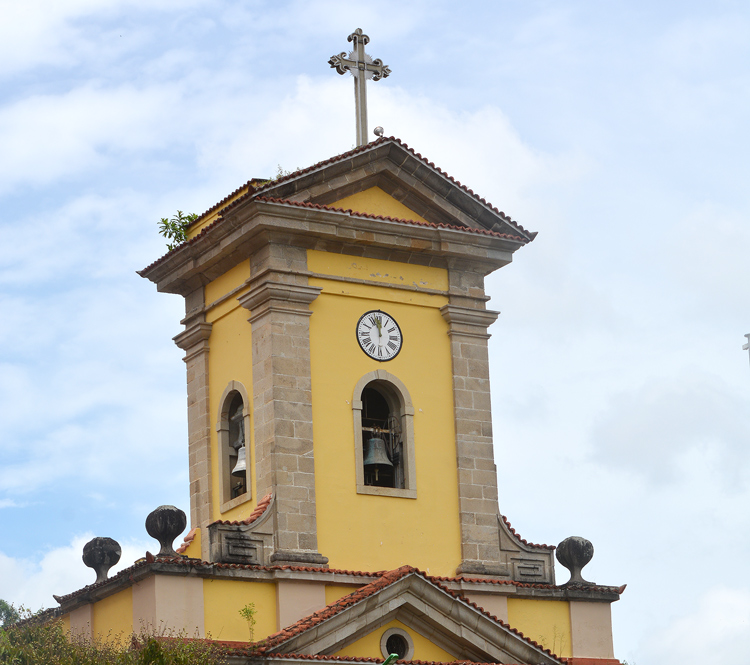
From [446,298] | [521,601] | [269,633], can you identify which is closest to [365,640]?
[269,633]

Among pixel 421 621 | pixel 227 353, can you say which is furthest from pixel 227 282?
pixel 421 621

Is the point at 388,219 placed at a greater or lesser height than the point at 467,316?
greater

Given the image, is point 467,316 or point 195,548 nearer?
point 195,548

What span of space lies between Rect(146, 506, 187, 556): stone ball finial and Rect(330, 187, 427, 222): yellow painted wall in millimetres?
5544

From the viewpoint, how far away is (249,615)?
22.2m

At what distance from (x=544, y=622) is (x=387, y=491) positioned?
288 centimetres

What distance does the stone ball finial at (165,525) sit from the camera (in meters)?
22.0

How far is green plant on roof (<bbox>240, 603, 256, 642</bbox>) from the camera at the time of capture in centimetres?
2222

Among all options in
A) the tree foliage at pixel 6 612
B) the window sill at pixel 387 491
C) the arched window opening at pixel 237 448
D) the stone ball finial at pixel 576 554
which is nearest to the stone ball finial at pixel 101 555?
the arched window opening at pixel 237 448

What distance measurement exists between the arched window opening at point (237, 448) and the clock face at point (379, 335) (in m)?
1.97

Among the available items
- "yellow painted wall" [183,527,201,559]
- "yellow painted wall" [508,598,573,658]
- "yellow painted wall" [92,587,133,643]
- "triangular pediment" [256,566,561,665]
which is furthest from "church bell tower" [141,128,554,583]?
"yellow painted wall" [92,587,133,643]

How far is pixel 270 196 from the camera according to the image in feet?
79.4

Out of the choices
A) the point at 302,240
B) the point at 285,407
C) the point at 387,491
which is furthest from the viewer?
the point at 302,240

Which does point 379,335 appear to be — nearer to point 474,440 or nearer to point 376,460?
point 376,460
